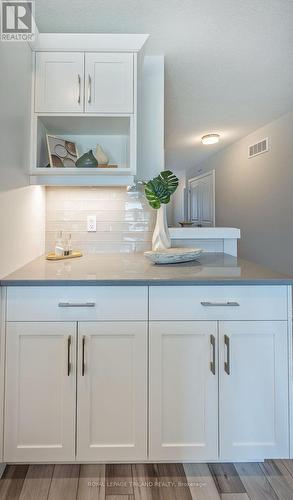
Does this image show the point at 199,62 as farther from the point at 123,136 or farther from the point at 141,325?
the point at 141,325

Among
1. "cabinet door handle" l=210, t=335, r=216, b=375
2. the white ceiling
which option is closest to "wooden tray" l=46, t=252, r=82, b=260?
"cabinet door handle" l=210, t=335, r=216, b=375

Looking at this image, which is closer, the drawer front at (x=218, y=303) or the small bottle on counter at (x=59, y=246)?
the drawer front at (x=218, y=303)

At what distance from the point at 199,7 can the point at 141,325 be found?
1812mm

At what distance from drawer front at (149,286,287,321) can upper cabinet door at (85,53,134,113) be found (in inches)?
44.6

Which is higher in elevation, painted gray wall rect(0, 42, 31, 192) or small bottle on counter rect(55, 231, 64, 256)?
painted gray wall rect(0, 42, 31, 192)

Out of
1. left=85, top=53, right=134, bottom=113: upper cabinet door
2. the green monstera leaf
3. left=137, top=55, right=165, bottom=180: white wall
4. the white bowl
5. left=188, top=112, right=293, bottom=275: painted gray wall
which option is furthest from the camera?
left=188, top=112, right=293, bottom=275: painted gray wall

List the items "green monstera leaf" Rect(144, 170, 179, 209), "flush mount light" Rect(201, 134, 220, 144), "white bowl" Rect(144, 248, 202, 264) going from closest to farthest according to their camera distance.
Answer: "white bowl" Rect(144, 248, 202, 264)
"green monstera leaf" Rect(144, 170, 179, 209)
"flush mount light" Rect(201, 134, 220, 144)

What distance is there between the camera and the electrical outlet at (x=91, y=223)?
6.55 feet

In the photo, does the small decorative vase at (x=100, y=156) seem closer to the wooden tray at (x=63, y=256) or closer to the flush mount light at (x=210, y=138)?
the wooden tray at (x=63, y=256)

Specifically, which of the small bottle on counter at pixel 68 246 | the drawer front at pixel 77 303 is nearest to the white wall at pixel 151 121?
the small bottle on counter at pixel 68 246

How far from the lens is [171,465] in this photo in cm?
128

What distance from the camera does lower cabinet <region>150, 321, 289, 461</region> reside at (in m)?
1.21

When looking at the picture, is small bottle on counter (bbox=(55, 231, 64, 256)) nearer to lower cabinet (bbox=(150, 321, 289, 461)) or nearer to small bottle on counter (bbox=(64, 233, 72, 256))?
small bottle on counter (bbox=(64, 233, 72, 256))

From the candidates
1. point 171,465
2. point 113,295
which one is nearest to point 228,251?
point 113,295
